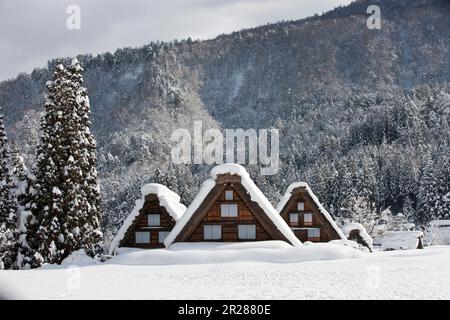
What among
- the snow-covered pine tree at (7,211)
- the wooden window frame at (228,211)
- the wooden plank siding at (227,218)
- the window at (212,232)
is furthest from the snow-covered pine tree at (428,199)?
the snow-covered pine tree at (7,211)

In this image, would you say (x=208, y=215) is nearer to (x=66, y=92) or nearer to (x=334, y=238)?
(x=66, y=92)

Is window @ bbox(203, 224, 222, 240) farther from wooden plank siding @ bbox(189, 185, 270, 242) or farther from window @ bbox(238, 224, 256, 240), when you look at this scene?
window @ bbox(238, 224, 256, 240)

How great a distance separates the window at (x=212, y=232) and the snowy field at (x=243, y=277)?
1610 millimetres

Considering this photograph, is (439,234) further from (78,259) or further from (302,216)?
(78,259)

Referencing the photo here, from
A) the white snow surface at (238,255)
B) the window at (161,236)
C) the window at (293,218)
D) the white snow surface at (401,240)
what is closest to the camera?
the white snow surface at (238,255)

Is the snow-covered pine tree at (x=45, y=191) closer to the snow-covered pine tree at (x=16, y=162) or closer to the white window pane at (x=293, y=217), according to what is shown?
the snow-covered pine tree at (x=16, y=162)

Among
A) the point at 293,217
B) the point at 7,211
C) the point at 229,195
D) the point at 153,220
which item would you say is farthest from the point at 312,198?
Answer: the point at 7,211

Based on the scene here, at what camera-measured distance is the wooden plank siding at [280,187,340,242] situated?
4966 cm

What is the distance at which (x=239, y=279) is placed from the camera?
73.8 feet

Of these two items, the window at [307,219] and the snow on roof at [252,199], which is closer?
the snow on roof at [252,199]

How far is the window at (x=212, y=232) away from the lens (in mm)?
34125

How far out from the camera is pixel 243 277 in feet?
75.7
